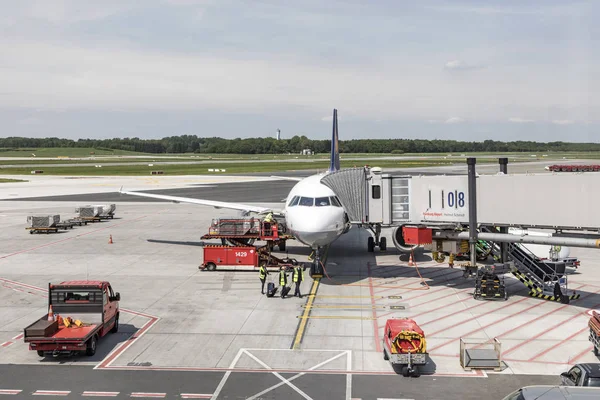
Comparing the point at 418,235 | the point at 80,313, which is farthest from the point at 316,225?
the point at 80,313

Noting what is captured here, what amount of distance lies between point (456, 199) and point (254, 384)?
17572mm

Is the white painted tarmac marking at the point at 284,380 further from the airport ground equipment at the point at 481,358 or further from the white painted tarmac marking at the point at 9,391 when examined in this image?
the white painted tarmac marking at the point at 9,391

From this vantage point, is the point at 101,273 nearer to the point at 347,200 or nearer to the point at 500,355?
the point at 347,200

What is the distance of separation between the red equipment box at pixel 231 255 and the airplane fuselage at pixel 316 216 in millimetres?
4540

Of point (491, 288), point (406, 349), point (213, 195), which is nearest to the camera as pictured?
point (406, 349)

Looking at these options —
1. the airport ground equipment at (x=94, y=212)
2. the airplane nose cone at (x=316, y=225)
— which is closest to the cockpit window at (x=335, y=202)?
the airplane nose cone at (x=316, y=225)

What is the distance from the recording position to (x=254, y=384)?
19188mm

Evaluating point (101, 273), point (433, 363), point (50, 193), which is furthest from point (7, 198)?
point (433, 363)

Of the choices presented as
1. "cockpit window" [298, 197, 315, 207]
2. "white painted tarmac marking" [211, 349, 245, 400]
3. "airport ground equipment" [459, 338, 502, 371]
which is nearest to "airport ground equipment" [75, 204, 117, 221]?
"cockpit window" [298, 197, 315, 207]

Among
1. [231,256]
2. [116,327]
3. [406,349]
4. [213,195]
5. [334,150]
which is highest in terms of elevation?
[334,150]

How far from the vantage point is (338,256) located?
43.8 meters

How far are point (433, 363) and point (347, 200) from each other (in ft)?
51.9

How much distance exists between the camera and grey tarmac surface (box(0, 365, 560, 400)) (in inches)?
720

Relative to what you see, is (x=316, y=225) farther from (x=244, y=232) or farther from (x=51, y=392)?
(x=51, y=392)
